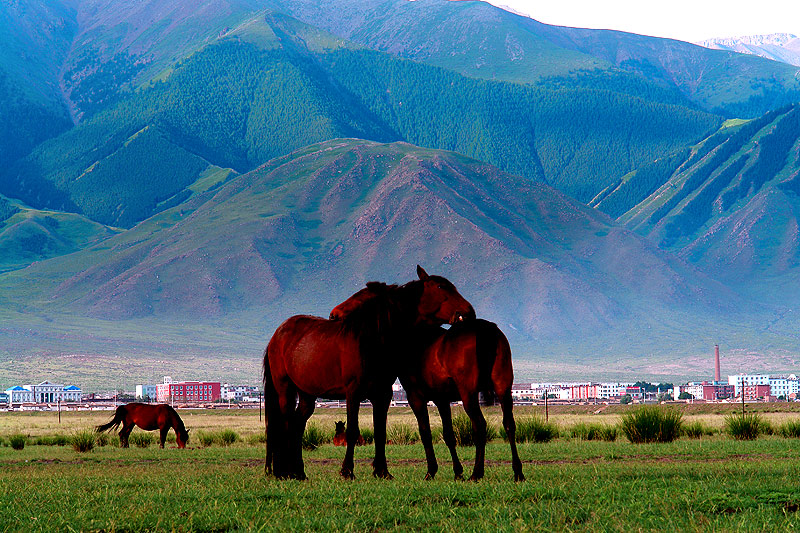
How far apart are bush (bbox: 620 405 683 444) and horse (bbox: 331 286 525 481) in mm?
10799

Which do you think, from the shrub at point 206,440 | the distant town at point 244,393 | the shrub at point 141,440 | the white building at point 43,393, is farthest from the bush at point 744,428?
the white building at point 43,393

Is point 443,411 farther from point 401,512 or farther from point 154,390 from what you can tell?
point 154,390

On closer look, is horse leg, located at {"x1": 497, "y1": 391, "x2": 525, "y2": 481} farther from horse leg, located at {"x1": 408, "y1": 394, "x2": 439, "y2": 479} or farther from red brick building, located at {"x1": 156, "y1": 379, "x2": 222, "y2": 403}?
red brick building, located at {"x1": 156, "y1": 379, "x2": 222, "y2": 403}

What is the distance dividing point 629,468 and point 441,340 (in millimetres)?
3876

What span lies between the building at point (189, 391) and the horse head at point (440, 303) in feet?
511

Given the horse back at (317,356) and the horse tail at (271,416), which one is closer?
the horse back at (317,356)

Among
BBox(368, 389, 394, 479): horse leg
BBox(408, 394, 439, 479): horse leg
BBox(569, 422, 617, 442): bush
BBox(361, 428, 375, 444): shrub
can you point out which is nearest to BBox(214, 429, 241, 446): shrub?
BBox(361, 428, 375, 444): shrub

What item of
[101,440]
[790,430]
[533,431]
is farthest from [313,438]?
[790,430]

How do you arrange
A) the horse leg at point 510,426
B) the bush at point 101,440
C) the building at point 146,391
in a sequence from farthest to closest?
the building at point 146,391
the bush at point 101,440
the horse leg at point 510,426

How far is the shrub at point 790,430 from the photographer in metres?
28.7

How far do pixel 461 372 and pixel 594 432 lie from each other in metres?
15.6

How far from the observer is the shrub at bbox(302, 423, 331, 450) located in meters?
27.8

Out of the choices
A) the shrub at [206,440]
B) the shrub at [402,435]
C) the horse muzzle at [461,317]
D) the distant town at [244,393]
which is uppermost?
the horse muzzle at [461,317]

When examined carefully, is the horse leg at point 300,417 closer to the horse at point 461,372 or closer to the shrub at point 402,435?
the horse at point 461,372
